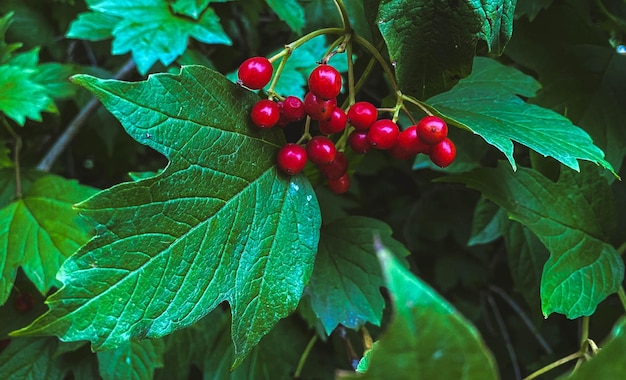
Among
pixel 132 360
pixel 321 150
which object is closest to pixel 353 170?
pixel 321 150

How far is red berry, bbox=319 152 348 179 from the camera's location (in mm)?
810

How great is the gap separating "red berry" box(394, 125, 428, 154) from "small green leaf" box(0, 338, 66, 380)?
74cm

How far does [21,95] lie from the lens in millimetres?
1096

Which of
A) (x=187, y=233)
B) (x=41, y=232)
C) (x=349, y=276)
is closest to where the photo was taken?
(x=187, y=233)

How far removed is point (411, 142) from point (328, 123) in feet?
0.38

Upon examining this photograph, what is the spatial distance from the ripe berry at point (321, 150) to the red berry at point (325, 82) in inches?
3.2

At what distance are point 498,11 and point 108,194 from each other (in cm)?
50

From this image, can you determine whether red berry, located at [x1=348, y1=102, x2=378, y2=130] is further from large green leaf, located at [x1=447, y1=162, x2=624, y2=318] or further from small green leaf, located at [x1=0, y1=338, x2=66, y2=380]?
small green leaf, located at [x1=0, y1=338, x2=66, y2=380]

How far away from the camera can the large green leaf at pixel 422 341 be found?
0.85 feet

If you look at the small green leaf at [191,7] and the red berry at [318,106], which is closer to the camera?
the red berry at [318,106]

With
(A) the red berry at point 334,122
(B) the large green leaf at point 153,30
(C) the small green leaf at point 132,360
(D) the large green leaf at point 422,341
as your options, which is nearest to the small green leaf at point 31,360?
(C) the small green leaf at point 132,360

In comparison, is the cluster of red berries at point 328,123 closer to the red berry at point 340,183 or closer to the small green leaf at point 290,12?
the red berry at point 340,183

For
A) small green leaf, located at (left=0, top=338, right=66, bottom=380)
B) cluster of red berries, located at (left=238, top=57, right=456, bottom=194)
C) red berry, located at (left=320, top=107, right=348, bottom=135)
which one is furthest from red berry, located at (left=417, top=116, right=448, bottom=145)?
small green leaf, located at (left=0, top=338, right=66, bottom=380)

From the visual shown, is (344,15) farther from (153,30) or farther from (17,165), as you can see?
(17,165)
